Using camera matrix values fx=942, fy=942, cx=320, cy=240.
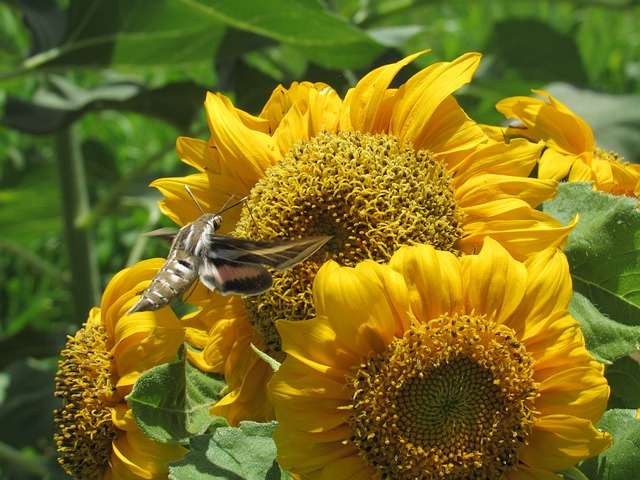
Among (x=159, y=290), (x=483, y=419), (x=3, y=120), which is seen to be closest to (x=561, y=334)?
(x=483, y=419)

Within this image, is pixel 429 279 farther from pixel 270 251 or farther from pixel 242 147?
pixel 242 147

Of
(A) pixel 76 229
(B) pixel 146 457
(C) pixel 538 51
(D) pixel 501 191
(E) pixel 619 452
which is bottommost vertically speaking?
(A) pixel 76 229

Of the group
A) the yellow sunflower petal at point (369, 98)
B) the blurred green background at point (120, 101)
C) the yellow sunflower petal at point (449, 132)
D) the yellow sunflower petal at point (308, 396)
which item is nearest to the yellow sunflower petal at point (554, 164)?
the yellow sunflower petal at point (449, 132)

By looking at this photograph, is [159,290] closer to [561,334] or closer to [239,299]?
[239,299]

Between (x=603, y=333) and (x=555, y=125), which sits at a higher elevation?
(x=555, y=125)

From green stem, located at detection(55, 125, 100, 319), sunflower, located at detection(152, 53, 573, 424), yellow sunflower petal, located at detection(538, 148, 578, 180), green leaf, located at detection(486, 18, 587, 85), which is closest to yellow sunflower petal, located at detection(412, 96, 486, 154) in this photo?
sunflower, located at detection(152, 53, 573, 424)

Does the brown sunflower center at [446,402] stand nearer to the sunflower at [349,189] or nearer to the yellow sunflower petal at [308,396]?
the yellow sunflower petal at [308,396]

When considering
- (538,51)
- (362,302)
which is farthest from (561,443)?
(538,51)
